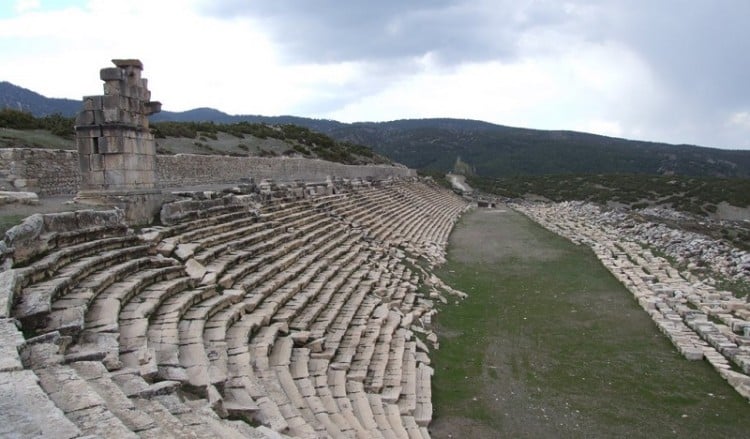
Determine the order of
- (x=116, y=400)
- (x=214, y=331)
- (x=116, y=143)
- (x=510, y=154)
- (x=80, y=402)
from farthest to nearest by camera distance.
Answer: (x=510, y=154) → (x=116, y=143) → (x=214, y=331) → (x=116, y=400) → (x=80, y=402)

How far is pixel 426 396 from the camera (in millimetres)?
7434

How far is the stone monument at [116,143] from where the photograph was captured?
9.62m

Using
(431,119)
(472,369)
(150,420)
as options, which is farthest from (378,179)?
(431,119)

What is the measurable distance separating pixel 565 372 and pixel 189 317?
234 inches

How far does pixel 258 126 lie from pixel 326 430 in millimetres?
40688

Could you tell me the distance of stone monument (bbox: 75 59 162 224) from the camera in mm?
9617

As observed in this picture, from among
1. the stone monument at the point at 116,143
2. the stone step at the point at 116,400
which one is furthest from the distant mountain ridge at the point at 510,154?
the stone step at the point at 116,400

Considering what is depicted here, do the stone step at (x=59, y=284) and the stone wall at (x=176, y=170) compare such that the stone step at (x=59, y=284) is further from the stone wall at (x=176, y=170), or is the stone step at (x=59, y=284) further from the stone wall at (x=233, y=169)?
the stone wall at (x=233, y=169)

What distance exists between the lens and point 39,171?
12.2m

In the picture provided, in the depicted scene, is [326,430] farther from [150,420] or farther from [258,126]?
[258,126]

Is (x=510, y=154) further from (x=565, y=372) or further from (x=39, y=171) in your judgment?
(x=565, y=372)

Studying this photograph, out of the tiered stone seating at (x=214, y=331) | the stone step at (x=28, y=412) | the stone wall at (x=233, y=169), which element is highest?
the stone wall at (x=233, y=169)

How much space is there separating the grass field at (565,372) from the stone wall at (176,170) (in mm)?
9628

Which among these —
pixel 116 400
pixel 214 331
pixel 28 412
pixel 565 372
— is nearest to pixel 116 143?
pixel 214 331
